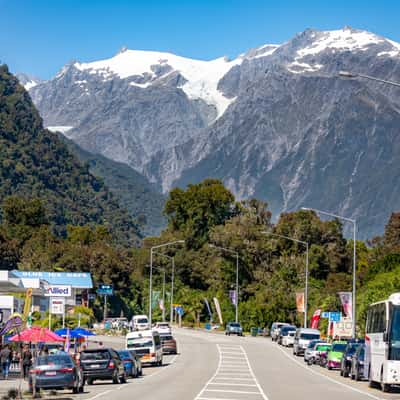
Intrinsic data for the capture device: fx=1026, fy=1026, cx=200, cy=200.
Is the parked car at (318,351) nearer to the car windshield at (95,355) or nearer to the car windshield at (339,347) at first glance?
the car windshield at (339,347)

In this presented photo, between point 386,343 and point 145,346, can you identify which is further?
point 145,346

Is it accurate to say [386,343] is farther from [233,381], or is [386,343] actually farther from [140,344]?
[140,344]

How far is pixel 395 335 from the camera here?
3459 centimetres

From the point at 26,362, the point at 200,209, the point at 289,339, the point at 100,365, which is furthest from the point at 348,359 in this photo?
the point at 200,209

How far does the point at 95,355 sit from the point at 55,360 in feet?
19.0

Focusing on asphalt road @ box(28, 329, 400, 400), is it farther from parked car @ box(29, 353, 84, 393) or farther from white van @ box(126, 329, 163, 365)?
white van @ box(126, 329, 163, 365)

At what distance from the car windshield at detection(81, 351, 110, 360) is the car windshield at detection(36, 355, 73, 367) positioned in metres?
5.25

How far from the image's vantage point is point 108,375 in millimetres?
39281

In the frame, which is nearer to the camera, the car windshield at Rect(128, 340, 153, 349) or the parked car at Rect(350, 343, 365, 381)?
the parked car at Rect(350, 343, 365, 381)

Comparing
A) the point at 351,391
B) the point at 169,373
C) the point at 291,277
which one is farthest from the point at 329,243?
the point at 351,391

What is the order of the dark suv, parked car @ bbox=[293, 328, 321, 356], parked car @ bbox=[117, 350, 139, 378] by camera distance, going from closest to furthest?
the dark suv
parked car @ bbox=[117, 350, 139, 378]
parked car @ bbox=[293, 328, 321, 356]

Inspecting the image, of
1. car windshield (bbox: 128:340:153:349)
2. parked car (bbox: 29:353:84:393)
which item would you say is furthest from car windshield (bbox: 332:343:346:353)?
parked car (bbox: 29:353:84:393)

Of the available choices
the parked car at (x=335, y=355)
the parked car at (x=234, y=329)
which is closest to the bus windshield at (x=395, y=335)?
the parked car at (x=335, y=355)

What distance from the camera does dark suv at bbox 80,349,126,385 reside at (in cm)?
3912
